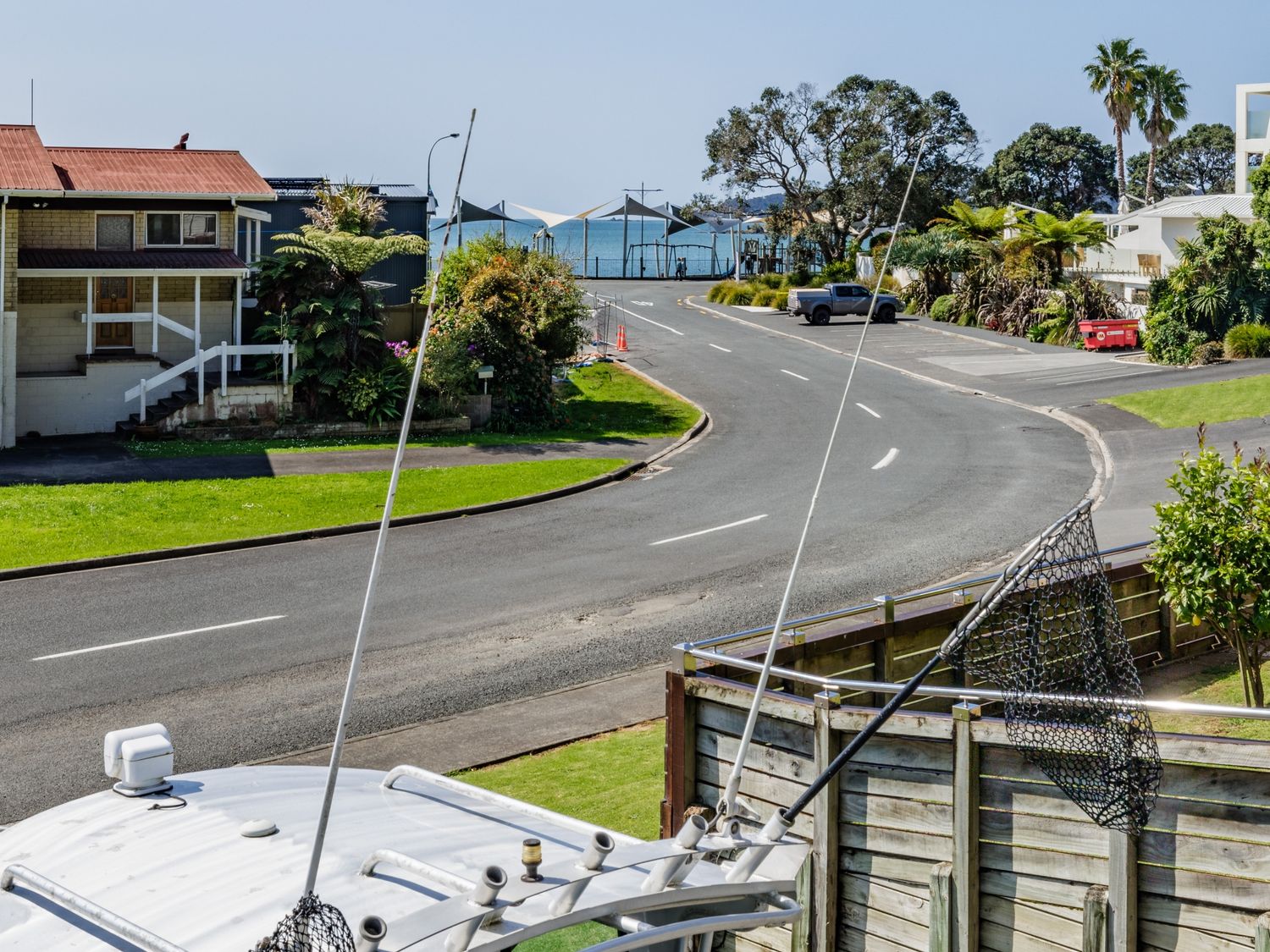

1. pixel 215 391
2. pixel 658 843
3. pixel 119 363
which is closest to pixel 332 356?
pixel 215 391

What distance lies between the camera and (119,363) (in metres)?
30.4

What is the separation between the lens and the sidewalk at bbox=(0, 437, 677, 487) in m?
25.5

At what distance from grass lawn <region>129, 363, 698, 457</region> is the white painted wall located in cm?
214

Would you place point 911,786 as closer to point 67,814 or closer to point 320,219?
point 67,814

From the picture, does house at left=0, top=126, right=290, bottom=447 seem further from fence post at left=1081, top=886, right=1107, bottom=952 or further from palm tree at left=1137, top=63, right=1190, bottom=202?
palm tree at left=1137, top=63, right=1190, bottom=202

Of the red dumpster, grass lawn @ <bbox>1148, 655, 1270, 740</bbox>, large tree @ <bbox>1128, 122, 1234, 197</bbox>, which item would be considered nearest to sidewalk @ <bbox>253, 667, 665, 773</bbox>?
grass lawn @ <bbox>1148, 655, 1270, 740</bbox>

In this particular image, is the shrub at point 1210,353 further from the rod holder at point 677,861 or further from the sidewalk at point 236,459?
the rod holder at point 677,861

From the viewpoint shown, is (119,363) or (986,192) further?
(986,192)

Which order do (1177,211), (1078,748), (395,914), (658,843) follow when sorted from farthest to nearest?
1. (1177,211)
2. (1078,748)
3. (658,843)
4. (395,914)

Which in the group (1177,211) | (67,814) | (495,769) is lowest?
(495,769)

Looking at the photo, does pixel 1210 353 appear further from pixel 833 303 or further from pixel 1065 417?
pixel 833 303

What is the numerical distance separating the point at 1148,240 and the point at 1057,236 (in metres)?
13.7

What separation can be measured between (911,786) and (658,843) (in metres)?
3.69

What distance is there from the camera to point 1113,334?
45.1 m
